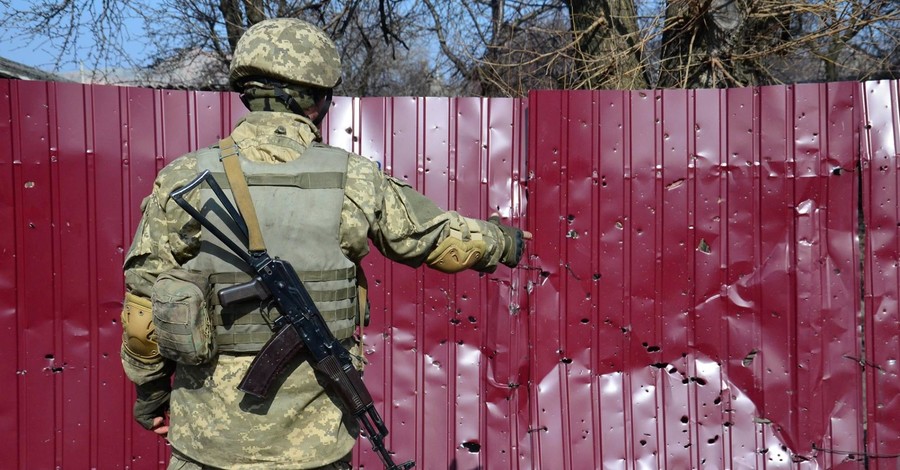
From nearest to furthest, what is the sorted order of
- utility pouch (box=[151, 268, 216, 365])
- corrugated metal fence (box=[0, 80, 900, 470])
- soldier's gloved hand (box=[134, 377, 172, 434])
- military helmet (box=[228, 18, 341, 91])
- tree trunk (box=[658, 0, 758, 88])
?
utility pouch (box=[151, 268, 216, 365]), military helmet (box=[228, 18, 341, 91]), soldier's gloved hand (box=[134, 377, 172, 434]), corrugated metal fence (box=[0, 80, 900, 470]), tree trunk (box=[658, 0, 758, 88])

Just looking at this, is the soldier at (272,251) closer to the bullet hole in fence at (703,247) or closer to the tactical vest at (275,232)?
the tactical vest at (275,232)

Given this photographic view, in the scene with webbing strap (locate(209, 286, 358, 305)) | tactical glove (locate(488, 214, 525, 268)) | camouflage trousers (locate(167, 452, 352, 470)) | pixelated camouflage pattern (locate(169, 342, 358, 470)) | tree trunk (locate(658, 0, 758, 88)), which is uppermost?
tree trunk (locate(658, 0, 758, 88))

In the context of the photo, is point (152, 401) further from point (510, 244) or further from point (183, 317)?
point (510, 244)

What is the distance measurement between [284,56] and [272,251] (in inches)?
24.7

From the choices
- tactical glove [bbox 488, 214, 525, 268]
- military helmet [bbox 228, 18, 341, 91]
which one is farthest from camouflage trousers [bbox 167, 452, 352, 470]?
military helmet [bbox 228, 18, 341, 91]

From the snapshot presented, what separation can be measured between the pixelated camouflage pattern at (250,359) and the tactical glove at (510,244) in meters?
0.31

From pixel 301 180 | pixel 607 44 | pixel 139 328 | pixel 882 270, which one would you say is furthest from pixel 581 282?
pixel 607 44

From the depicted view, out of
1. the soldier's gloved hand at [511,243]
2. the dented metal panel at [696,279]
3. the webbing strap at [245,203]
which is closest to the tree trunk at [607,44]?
the dented metal panel at [696,279]

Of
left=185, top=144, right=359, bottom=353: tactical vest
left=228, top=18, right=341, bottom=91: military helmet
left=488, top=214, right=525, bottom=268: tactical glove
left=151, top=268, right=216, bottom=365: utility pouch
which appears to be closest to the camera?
left=151, top=268, right=216, bottom=365: utility pouch

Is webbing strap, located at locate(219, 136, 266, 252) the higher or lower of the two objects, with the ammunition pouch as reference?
higher

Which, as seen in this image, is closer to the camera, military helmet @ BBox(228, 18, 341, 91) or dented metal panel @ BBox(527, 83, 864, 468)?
military helmet @ BBox(228, 18, 341, 91)

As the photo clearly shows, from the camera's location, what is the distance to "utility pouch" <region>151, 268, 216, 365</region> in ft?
7.34

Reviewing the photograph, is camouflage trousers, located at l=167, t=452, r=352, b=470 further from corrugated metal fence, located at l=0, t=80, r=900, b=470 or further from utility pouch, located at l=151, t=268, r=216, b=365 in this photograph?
corrugated metal fence, located at l=0, t=80, r=900, b=470

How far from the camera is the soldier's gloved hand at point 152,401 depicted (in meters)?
2.60
